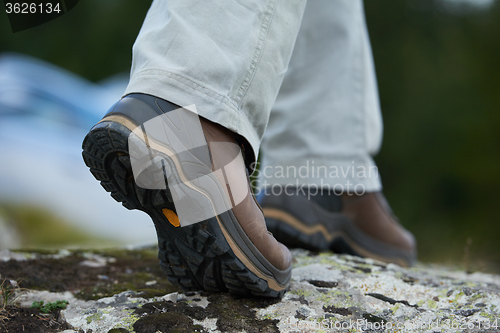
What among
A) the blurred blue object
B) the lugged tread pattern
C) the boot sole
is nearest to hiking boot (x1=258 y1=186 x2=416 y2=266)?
the boot sole

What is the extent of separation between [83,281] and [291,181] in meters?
0.65

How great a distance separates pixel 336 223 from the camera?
1.43 metres

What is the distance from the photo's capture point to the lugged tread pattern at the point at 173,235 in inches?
29.2

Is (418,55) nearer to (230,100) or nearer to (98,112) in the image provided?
(98,112)

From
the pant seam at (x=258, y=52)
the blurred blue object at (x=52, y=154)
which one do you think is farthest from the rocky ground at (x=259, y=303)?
the blurred blue object at (x=52, y=154)

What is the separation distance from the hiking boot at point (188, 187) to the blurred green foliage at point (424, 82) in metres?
5.01

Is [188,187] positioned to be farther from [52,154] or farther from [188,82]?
[52,154]

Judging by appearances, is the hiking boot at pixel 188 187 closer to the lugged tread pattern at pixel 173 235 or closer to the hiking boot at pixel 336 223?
the lugged tread pattern at pixel 173 235

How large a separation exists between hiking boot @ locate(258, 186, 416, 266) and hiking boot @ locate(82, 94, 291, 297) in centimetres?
40

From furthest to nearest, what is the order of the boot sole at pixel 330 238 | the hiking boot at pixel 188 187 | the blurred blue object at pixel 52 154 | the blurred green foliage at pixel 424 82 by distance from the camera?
the blurred green foliage at pixel 424 82
the blurred blue object at pixel 52 154
the boot sole at pixel 330 238
the hiking boot at pixel 188 187

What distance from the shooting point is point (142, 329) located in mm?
793

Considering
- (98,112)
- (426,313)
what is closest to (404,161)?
(98,112)

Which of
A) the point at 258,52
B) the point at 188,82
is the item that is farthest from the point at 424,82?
the point at 188,82

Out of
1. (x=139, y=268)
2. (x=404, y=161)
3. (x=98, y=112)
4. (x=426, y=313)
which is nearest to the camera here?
(x=426, y=313)
